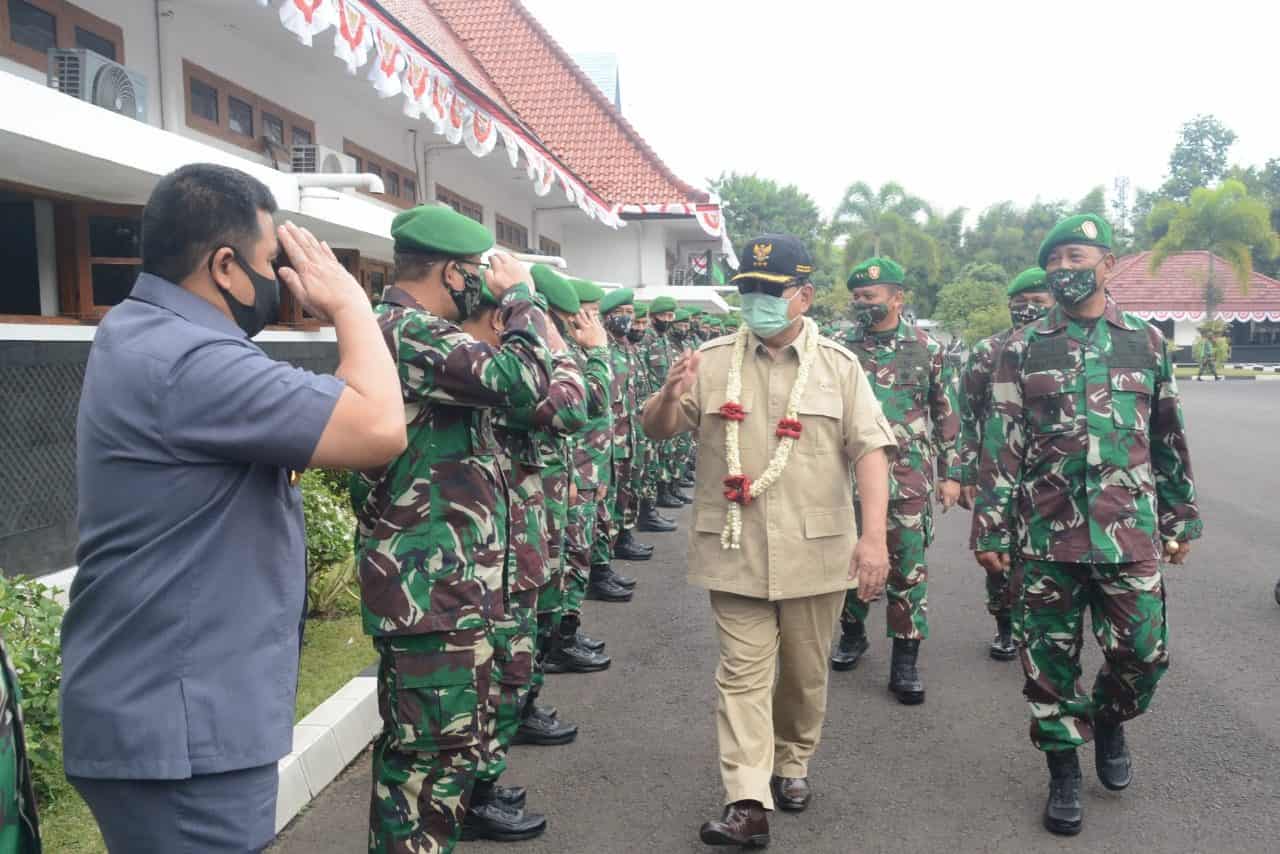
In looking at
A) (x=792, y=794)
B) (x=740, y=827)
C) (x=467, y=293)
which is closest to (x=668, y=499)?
(x=792, y=794)

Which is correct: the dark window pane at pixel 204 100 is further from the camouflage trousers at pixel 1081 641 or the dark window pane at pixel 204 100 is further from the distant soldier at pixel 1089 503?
the camouflage trousers at pixel 1081 641

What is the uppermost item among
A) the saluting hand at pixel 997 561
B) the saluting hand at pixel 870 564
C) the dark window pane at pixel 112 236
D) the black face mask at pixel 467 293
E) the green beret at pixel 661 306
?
the dark window pane at pixel 112 236

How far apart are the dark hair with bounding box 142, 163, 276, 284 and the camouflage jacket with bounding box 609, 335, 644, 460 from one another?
6.23 meters

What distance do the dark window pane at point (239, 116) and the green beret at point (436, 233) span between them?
6033 mm

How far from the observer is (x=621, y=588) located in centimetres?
816

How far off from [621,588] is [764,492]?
14.1 ft

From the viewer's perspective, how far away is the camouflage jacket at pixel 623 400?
862 centimetres

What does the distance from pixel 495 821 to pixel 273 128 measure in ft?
23.2

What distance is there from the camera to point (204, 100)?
26.8 feet

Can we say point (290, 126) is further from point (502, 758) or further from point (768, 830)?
point (768, 830)

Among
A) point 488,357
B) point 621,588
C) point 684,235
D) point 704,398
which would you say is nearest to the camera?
point 488,357

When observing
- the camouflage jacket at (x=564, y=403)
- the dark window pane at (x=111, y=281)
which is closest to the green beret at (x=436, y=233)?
the camouflage jacket at (x=564, y=403)

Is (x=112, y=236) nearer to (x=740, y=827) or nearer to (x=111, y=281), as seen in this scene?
(x=111, y=281)

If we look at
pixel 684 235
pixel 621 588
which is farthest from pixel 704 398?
pixel 684 235
